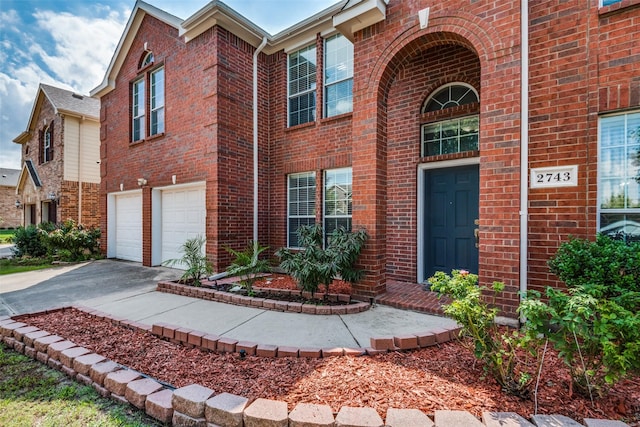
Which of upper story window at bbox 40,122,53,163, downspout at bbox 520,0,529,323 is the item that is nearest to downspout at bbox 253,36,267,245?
downspout at bbox 520,0,529,323

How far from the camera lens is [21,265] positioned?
364 inches

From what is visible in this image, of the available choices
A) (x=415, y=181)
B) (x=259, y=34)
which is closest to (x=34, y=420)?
(x=415, y=181)

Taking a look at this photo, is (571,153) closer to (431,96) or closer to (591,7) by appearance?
(591,7)

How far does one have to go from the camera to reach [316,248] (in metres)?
4.74

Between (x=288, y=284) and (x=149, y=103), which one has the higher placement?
Answer: (x=149, y=103)

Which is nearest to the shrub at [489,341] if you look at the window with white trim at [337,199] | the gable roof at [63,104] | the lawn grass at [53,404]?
the lawn grass at [53,404]

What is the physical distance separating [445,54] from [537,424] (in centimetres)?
548

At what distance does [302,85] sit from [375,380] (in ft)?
22.1

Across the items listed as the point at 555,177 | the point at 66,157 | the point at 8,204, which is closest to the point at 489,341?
the point at 555,177

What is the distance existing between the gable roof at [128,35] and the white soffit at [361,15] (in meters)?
4.67

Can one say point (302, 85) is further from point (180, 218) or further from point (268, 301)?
point (268, 301)

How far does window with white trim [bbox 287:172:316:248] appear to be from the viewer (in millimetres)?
7199

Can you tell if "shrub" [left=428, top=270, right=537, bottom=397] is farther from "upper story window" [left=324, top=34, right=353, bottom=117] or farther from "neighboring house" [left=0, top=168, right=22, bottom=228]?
"neighboring house" [left=0, top=168, right=22, bottom=228]

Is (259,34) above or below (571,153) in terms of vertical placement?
above
